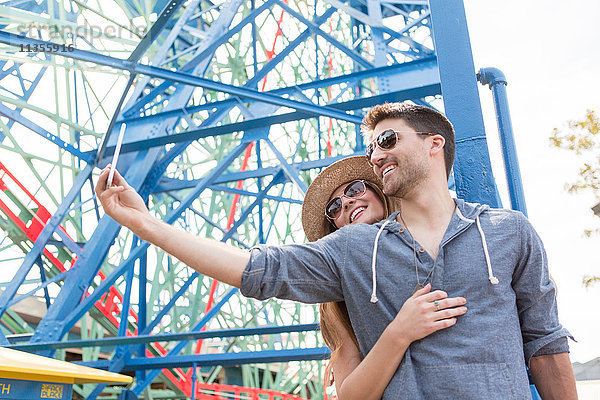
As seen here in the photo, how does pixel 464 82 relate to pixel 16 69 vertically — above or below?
below

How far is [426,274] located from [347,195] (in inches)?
31.3

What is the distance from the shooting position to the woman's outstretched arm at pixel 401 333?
1446 millimetres

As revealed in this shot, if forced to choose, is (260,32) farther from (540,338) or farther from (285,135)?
(540,338)

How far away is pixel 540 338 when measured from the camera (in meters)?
1.55

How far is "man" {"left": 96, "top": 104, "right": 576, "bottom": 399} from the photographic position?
1440 millimetres

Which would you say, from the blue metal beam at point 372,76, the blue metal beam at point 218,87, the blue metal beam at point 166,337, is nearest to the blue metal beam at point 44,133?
the blue metal beam at point 372,76

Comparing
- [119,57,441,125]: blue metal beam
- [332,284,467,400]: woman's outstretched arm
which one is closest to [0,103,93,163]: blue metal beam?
[119,57,441,125]: blue metal beam

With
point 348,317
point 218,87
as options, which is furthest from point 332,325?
point 218,87

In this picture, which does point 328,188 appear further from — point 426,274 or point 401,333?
point 401,333

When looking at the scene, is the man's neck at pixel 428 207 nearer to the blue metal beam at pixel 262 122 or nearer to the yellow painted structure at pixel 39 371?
the yellow painted structure at pixel 39 371

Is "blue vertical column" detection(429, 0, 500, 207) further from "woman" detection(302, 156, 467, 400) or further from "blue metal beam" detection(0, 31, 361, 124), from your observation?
"blue metal beam" detection(0, 31, 361, 124)

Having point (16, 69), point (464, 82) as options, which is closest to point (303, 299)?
point (464, 82)

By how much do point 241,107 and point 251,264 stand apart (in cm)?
498

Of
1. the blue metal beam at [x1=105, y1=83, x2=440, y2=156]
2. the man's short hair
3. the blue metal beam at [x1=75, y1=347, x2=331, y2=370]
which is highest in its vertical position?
the blue metal beam at [x1=105, y1=83, x2=440, y2=156]
